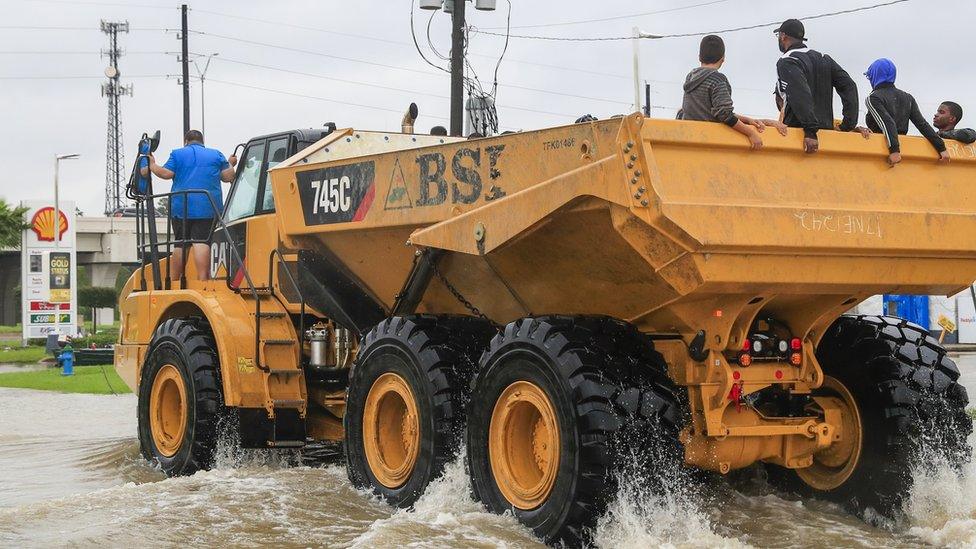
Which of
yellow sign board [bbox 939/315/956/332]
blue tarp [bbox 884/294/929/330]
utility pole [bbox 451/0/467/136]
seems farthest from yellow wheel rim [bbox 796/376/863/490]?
yellow sign board [bbox 939/315/956/332]

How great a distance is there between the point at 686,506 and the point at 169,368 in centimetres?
523

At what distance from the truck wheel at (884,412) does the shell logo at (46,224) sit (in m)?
35.5

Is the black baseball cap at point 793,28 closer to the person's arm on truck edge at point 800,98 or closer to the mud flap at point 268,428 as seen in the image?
the person's arm on truck edge at point 800,98

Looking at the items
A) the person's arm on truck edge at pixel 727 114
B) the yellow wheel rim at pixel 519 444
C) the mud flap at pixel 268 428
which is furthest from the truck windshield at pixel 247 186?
the person's arm on truck edge at pixel 727 114

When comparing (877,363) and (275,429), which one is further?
(275,429)

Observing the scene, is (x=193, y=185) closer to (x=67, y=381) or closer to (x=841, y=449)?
(x=841, y=449)

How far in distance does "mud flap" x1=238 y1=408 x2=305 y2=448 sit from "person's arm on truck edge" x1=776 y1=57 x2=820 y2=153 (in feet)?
14.9

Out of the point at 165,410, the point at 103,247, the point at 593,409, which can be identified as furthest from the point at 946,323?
the point at 103,247

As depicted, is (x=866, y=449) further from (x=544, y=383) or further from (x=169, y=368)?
(x=169, y=368)

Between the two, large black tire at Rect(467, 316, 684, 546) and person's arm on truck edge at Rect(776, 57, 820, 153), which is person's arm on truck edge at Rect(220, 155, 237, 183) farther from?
person's arm on truck edge at Rect(776, 57, 820, 153)

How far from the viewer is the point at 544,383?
701 cm

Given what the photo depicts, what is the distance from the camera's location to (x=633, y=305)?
283 inches

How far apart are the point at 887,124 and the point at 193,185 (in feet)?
20.7

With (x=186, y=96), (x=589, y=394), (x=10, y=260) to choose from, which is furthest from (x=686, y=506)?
(x=10, y=260)
